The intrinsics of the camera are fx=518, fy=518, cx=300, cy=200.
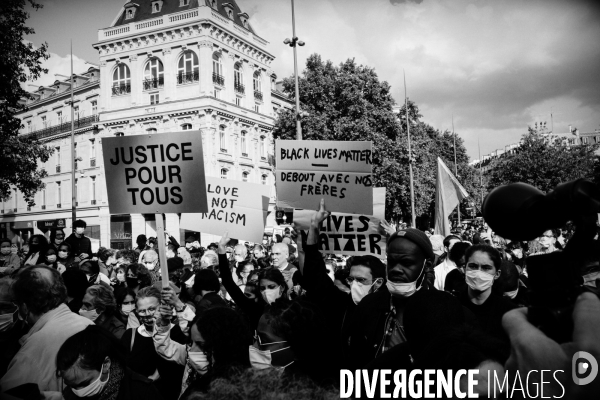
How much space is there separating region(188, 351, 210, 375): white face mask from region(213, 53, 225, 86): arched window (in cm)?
4108

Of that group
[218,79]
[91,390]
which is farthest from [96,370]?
[218,79]

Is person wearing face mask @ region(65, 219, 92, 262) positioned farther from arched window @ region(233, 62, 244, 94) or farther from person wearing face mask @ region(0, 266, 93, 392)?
arched window @ region(233, 62, 244, 94)

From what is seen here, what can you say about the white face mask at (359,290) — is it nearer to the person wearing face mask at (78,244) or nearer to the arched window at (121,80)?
the person wearing face mask at (78,244)

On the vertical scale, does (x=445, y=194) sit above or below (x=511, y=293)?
above

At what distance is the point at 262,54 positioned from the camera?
48.0 meters

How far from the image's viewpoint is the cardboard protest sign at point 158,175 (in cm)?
513

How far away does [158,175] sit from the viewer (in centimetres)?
519

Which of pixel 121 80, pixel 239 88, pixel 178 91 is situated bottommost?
pixel 178 91

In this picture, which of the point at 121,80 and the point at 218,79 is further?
the point at 121,80

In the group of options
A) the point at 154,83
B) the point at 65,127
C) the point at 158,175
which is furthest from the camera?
the point at 65,127

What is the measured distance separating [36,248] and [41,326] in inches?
255

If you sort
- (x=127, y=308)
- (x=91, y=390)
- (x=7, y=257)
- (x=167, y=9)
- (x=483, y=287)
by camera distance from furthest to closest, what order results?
(x=167, y=9), (x=7, y=257), (x=127, y=308), (x=483, y=287), (x=91, y=390)

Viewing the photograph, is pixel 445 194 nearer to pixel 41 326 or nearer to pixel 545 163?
pixel 41 326

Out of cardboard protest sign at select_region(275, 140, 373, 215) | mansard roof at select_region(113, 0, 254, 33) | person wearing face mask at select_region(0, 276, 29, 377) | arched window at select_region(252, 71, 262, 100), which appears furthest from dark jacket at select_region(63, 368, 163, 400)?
arched window at select_region(252, 71, 262, 100)
